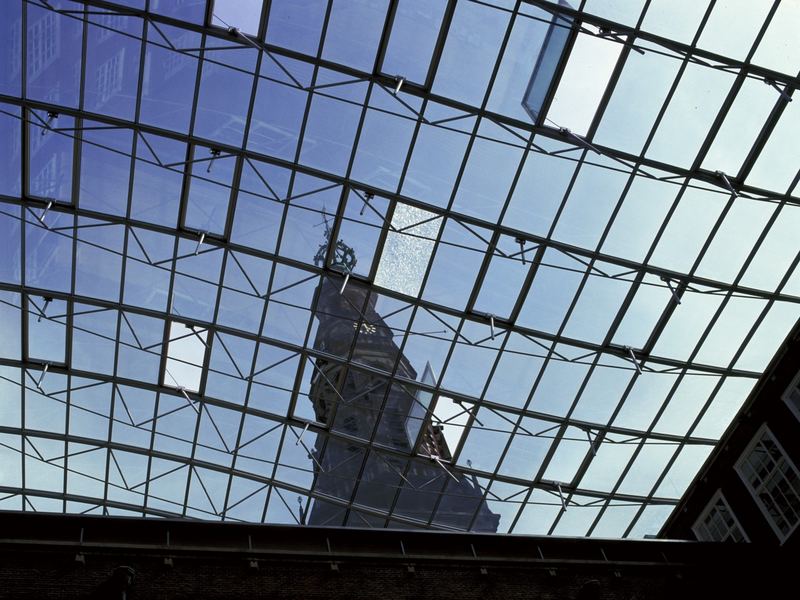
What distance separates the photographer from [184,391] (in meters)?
35.7

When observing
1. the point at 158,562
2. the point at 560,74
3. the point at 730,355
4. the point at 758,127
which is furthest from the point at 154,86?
the point at 730,355

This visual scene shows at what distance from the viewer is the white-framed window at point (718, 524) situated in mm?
31797

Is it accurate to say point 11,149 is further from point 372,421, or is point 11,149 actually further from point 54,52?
point 372,421

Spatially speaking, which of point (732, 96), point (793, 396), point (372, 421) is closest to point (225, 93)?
point (372, 421)

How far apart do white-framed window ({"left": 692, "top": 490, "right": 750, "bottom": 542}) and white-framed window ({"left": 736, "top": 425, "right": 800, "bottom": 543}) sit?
1.25 metres

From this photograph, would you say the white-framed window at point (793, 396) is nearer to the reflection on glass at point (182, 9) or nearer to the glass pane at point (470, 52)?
the glass pane at point (470, 52)

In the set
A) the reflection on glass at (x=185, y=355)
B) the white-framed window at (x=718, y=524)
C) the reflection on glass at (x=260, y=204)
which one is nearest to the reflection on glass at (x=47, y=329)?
the reflection on glass at (x=185, y=355)

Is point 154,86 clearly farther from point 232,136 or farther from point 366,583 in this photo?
point 366,583

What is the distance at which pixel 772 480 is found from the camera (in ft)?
101

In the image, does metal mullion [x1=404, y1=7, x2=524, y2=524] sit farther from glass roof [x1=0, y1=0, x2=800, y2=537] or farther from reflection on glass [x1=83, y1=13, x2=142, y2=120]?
reflection on glass [x1=83, y1=13, x2=142, y2=120]

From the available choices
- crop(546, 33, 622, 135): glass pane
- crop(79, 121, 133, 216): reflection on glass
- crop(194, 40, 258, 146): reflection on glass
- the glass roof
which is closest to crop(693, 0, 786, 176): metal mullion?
the glass roof

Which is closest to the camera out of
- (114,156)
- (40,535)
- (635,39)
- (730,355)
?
(40,535)

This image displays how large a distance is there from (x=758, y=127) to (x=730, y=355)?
29.6ft

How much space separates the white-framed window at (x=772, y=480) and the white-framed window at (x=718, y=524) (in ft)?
4.12
